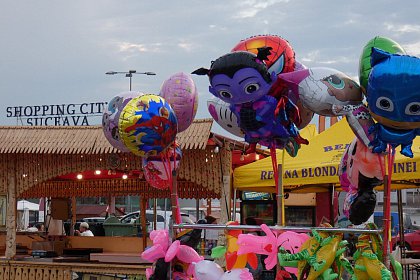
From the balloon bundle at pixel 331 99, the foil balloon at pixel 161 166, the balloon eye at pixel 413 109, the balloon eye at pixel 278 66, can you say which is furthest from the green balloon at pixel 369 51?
the foil balloon at pixel 161 166

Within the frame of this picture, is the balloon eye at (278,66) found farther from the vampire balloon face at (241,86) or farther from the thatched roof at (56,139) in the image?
the thatched roof at (56,139)

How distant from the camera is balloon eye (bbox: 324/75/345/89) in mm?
4598

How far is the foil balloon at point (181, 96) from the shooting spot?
21.4 feet

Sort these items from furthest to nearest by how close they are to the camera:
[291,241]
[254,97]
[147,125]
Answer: [147,125], [254,97], [291,241]

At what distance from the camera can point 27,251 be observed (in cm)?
1292

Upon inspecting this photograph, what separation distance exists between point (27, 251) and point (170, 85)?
25.6 ft

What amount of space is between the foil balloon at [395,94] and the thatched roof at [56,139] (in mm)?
5436

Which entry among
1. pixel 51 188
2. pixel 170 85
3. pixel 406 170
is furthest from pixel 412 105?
pixel 51 188

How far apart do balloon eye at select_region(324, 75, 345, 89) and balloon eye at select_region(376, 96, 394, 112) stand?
56cm

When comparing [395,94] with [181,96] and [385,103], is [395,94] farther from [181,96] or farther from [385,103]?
[181,96]

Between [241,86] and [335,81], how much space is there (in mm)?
724

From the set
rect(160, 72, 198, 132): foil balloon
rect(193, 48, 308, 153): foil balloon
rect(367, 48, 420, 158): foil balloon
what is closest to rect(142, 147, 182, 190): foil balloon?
rect(160, 72, 198, 132): foil balloon

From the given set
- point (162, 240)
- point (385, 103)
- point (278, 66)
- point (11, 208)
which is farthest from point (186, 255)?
point (11, 208)

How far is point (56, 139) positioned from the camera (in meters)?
10.2
